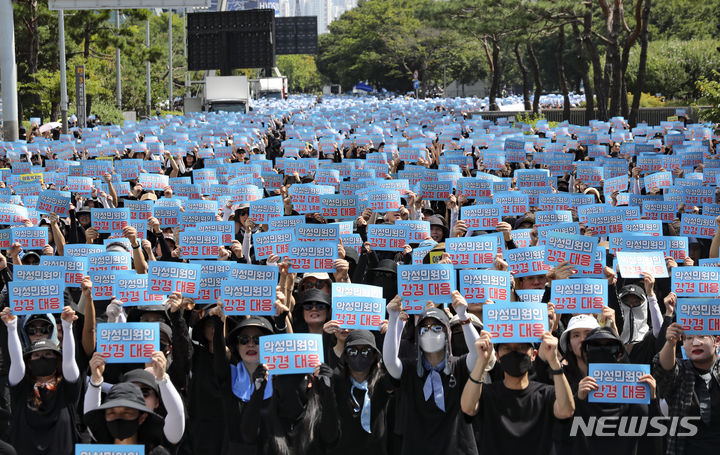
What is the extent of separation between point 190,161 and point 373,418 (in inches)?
571

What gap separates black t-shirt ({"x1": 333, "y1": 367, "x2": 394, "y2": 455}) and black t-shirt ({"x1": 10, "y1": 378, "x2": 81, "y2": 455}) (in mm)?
1569

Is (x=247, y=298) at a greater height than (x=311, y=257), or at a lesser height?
lesser

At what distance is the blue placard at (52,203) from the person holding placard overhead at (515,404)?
7.24 meters

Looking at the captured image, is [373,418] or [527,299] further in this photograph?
[527,299]

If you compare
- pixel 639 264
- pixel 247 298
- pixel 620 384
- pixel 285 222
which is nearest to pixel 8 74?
pixel 285 222

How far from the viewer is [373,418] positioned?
21.9 feet

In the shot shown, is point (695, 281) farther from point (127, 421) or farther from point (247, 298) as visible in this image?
point (127, 421)

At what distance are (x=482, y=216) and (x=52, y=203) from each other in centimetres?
475

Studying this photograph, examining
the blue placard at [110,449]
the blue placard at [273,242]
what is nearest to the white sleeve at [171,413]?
the blue placard at [110,449]

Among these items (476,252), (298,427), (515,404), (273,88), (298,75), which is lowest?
(298,427)

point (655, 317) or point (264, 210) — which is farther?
point (264, 210)

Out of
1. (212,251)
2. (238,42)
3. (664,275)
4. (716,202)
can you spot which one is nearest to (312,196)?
(212,251)

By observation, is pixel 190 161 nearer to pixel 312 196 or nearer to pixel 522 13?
pixel 312 196

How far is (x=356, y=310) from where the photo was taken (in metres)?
6.83
